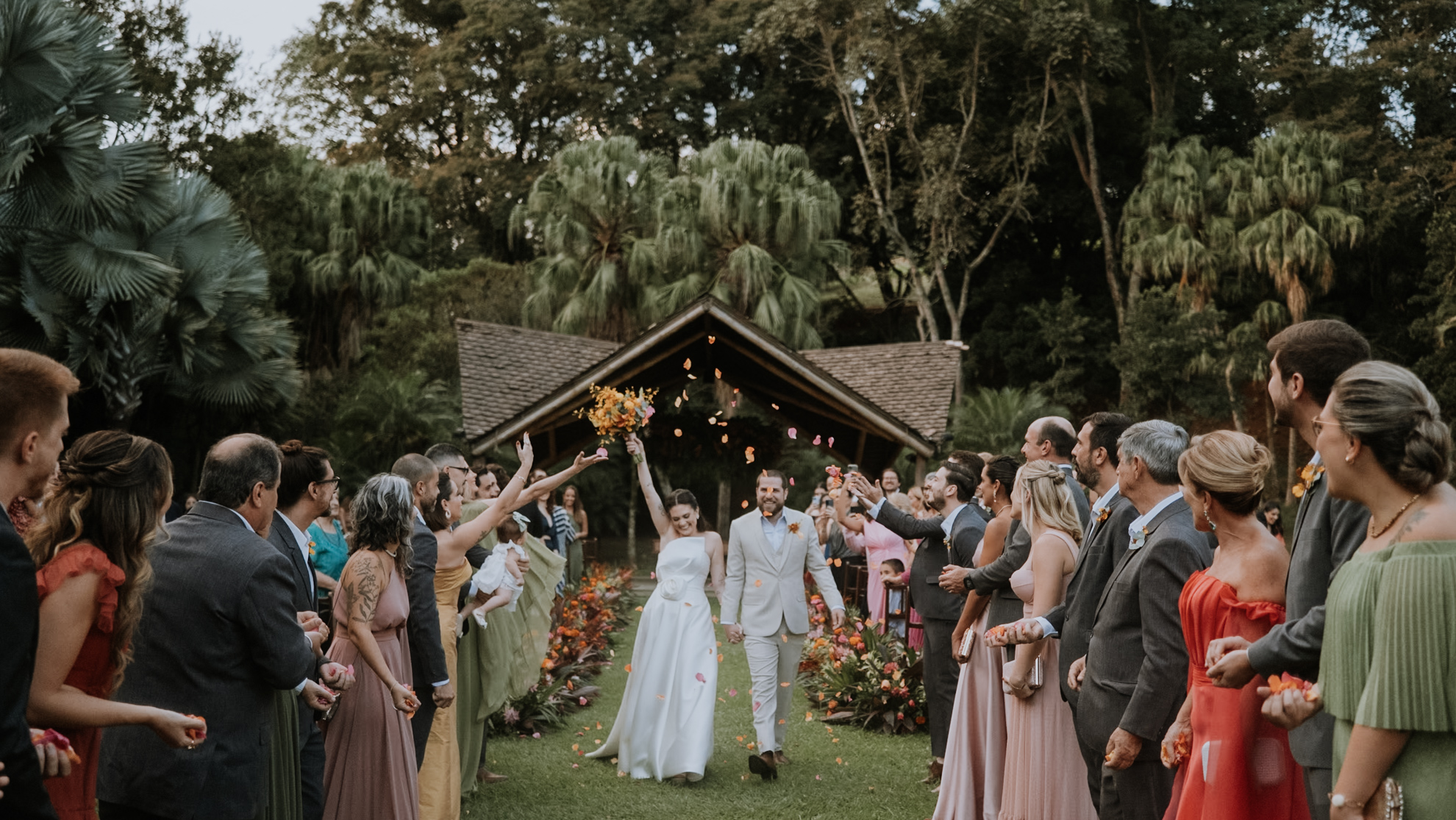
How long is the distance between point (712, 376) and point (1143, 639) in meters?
13.0

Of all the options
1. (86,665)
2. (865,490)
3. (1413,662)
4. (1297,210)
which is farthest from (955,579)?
(1297,210)

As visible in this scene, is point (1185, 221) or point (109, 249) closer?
point (109, 249)

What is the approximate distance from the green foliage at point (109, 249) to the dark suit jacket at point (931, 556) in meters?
12.3

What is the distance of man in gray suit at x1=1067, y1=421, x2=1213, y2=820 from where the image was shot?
405 cm

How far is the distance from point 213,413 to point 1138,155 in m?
28.0

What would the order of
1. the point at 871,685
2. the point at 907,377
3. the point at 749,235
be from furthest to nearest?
the point at 749,235 < the point at 907,377 < the point at 871,685

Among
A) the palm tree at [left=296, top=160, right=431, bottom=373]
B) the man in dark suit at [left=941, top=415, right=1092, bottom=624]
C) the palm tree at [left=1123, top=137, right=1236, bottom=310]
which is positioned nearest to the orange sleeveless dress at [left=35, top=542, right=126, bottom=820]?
the man in dark suit at [left=941, top=415, right=1092, bottom=624]

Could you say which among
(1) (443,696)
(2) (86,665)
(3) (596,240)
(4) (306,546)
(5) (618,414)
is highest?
(3) (596,240)

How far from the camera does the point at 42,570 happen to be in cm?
310

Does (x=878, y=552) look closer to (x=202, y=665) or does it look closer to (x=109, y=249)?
(x=202, y=665)

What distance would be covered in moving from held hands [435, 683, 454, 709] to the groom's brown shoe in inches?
118

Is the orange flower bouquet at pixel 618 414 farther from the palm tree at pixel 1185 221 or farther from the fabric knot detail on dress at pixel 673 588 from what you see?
the palm tree at pixel 1185 221

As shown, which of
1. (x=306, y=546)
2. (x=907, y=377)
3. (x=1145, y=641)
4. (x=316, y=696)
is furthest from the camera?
(x=907, y=377)

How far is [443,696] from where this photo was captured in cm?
576
